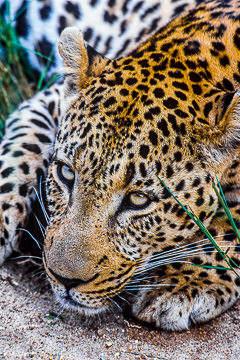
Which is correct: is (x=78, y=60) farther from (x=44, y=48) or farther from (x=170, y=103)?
(x=44, y=48)

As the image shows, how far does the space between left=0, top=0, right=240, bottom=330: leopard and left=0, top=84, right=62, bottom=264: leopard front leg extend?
1.46ft

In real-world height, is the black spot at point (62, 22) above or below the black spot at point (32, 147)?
above

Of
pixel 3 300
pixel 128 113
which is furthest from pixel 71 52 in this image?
pixel 3 300

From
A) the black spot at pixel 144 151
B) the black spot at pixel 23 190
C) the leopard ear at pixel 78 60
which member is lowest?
the black spot at pixel 23 190

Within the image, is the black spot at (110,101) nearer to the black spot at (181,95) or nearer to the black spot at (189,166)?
the black spot at (181,95)

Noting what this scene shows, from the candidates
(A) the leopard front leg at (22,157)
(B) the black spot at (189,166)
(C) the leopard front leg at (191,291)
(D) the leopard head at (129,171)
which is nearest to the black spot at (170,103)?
(D) the leopard head at (129,171)

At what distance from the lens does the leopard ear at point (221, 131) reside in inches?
126

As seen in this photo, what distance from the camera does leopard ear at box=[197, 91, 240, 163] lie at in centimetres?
320

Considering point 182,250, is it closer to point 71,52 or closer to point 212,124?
point 212,124

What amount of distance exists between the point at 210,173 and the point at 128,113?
62 cm

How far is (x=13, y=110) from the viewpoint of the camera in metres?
5.48

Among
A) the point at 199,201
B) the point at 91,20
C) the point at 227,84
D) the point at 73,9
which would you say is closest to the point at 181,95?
the point at 227,84

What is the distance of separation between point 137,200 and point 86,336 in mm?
928

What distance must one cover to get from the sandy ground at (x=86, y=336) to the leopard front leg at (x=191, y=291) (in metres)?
0.09
